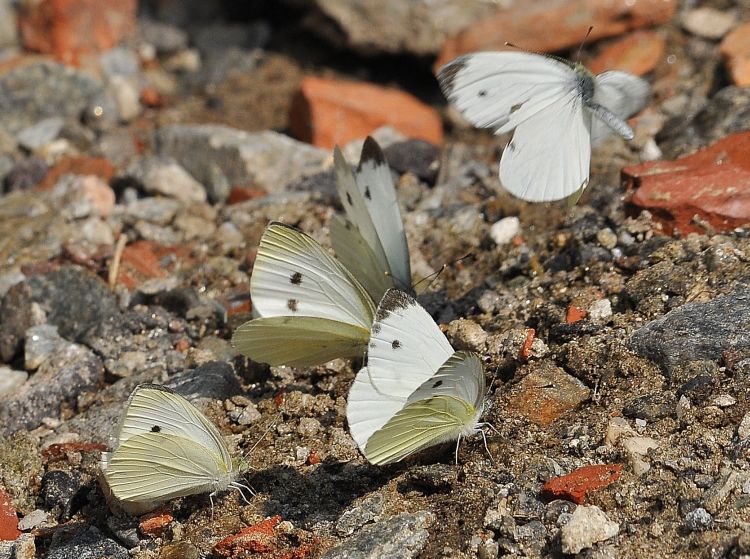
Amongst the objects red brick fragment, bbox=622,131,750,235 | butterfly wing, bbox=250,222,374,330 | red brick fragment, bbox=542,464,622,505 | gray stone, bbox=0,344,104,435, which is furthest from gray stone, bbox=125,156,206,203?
red brick fragment, bbox=542,464,622,505

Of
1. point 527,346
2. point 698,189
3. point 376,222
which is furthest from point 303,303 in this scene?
point 698,189

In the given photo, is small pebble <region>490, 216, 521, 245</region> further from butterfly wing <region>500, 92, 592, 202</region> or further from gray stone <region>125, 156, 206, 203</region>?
gray stone <region>125, 156, 206, 203</region>

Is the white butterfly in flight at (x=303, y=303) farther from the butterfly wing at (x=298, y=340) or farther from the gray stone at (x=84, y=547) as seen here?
the gray stone at (x=84, y=547)

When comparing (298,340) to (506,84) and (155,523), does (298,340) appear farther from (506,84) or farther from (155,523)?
(506,84)

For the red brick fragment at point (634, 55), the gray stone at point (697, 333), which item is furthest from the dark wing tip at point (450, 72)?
the red brick fragment at point (634, 55)

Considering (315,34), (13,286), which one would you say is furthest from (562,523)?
(315,34)

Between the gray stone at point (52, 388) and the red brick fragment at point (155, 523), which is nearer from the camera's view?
the red brick fragment at point (155, 523)
